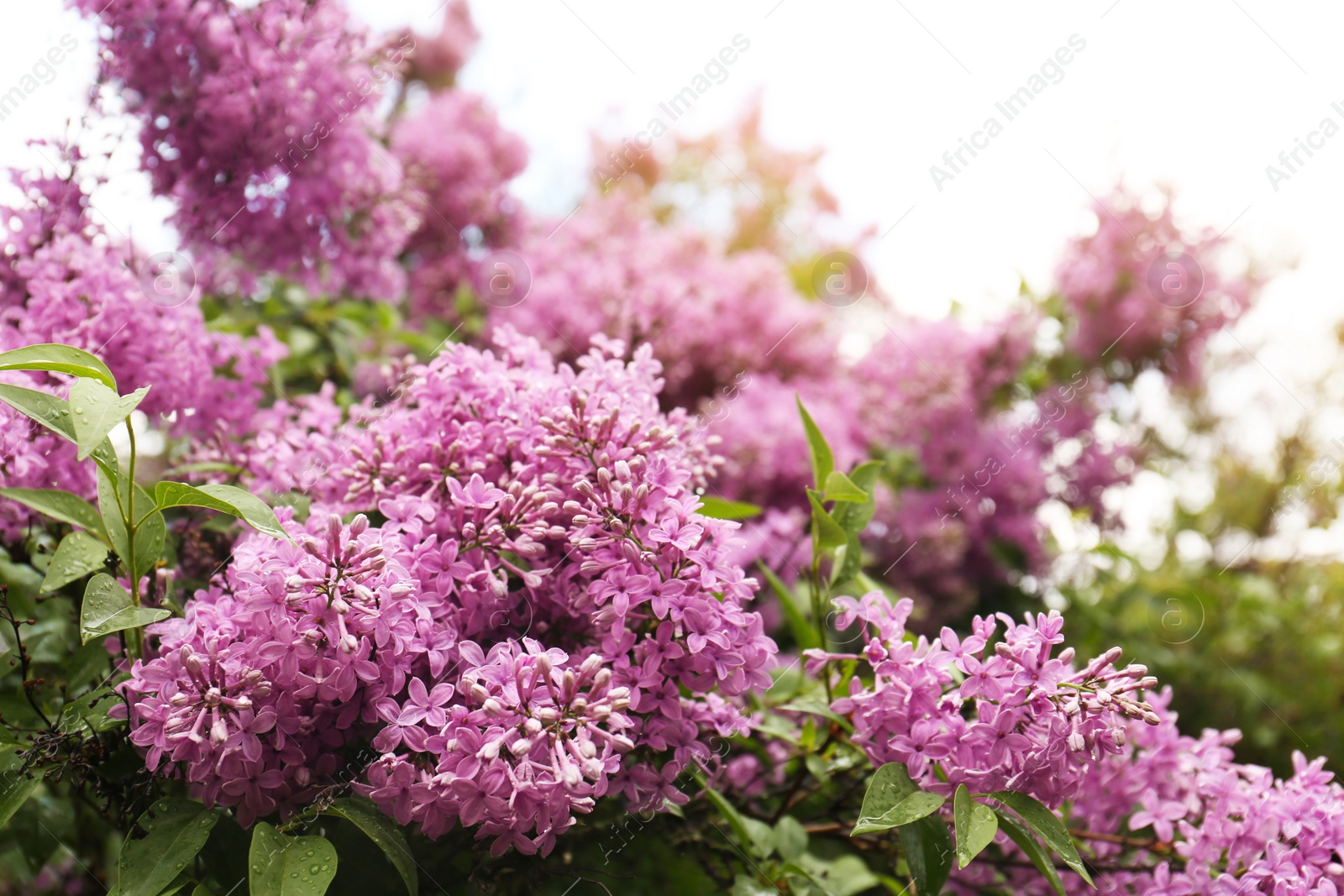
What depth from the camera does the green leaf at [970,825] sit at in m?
0.86

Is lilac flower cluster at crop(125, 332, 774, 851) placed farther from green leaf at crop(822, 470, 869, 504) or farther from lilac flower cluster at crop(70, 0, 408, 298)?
lilac flower cluster at crop(70, 0, 408, 298)

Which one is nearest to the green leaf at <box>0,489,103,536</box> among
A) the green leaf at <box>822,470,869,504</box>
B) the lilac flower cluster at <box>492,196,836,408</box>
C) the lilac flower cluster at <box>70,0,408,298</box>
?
the lilac flower cluster at <box>70,0,408,298</box>

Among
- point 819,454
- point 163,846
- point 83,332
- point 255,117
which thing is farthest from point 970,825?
point 255,117

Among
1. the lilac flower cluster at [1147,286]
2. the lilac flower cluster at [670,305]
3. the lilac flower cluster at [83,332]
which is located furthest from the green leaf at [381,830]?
the lilac flower cluster at [1147,286]

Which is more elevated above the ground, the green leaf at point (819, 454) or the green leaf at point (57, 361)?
the green leaf at point (819, 454)

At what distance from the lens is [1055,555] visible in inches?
102

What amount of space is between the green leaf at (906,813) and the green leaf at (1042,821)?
7cm

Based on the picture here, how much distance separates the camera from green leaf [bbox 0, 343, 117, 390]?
852 mm

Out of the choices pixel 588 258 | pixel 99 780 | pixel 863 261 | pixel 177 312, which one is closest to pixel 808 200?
pixel 863 261

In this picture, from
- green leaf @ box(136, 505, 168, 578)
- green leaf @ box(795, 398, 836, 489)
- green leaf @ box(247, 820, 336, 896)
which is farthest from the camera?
green leaf @ box(795, 398, 836, 489)

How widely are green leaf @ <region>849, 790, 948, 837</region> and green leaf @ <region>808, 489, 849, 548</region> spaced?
341mm

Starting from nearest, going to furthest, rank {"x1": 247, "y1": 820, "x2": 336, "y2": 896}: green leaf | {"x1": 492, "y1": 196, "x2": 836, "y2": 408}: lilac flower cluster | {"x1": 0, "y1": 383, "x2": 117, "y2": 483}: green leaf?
{"x1": 247, "y1": 820, "x2": 336, "y2": 896}: green leaf < {"x1": 0, "y1": 383, "x2": 117, "y2": 483}: green leaf < {"x1": 492, "y1": 196, "x2": 836, "y2": 408}: lilac flower cluster

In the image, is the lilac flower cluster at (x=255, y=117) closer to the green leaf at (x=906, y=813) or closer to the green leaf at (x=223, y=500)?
the green leaf at (x=223, y=500)

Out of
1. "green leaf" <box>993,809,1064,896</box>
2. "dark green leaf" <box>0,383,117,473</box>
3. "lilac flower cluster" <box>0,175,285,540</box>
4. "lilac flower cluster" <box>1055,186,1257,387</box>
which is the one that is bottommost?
"lilac flower cluster" <box>0,175,285,540</box>
